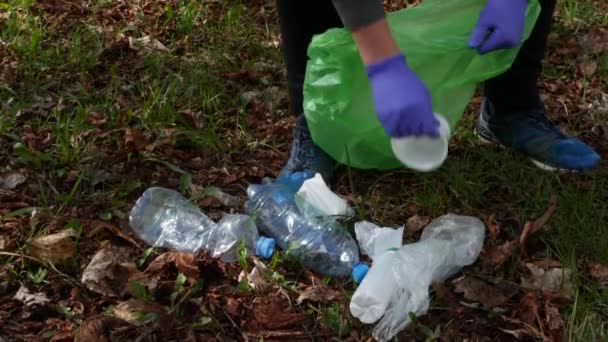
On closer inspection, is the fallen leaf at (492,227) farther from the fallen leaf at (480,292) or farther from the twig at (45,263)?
the twig at (45,263)

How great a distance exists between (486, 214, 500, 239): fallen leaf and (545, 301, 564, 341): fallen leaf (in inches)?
12.4

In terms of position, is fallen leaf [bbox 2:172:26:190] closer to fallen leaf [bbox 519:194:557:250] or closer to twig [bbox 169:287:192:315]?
twig [bbox 169:287:192:315]

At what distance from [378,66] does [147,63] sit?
154 centimetres

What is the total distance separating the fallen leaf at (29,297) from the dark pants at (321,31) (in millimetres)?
987

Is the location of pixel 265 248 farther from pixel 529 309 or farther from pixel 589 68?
pixel 589 68

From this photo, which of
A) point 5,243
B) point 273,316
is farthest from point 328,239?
point 5,243

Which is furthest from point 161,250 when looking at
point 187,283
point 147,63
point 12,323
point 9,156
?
point 147,63

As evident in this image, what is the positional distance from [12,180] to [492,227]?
1447mm

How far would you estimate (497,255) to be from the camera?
207cm

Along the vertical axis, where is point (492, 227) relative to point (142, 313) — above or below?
below

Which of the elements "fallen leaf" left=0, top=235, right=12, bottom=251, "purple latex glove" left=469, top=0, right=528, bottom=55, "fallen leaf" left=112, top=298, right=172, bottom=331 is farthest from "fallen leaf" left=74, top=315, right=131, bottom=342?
"purple latex glove" left=469, top=0, right=528, bottom=55

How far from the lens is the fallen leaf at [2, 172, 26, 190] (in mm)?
2398

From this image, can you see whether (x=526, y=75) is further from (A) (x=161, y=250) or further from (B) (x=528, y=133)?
(A) (x=161, y=250)

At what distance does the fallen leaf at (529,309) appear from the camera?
6.15 ft
